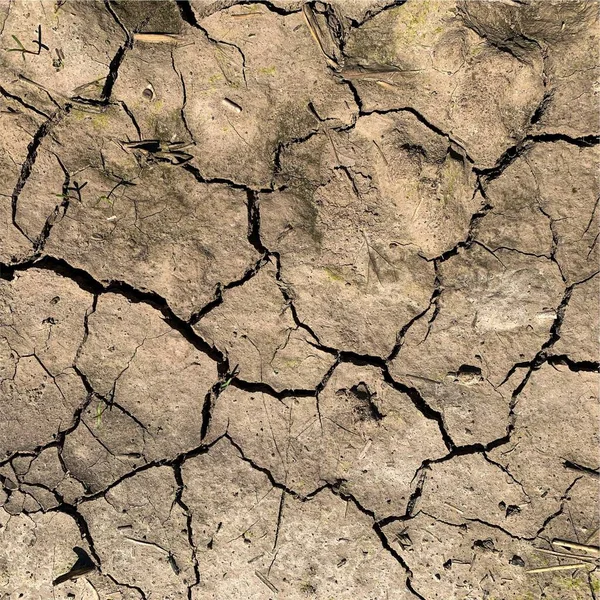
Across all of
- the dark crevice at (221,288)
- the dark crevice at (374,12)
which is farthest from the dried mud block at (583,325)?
the dark crevice at (374,12)

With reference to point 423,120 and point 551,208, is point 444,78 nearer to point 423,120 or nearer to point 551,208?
point 423,120

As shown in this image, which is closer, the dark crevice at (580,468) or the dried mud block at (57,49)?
the dried mud block at (57,49)

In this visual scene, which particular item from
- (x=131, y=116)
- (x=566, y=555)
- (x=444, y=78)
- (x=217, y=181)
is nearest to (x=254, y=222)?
(x=217, y=181)

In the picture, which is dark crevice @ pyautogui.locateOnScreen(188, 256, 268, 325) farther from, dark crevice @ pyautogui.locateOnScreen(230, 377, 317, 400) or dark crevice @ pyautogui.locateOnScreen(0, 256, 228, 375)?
dark crevice @ pyautogui.locateOnScreen(230, 377, 317, 400)

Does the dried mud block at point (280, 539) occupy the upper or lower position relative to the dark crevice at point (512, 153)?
lower

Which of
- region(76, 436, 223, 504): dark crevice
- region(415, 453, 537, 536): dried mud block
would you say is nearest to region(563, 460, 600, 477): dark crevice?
region(415, 453, 537, 536): dried mud block

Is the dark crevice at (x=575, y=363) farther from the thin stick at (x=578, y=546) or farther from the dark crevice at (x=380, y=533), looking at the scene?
the dark crevice at (x=380, y=533)
